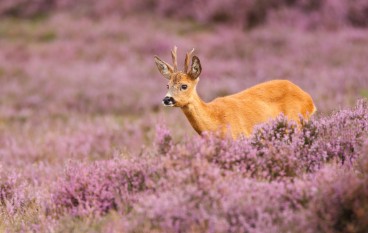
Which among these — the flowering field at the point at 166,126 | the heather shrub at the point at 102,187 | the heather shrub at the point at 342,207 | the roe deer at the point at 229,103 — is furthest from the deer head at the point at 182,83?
the heather shrub at the point at 342,207

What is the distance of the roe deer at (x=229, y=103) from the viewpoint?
19.2ft

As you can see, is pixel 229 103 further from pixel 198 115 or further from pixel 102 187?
pixel 102 187

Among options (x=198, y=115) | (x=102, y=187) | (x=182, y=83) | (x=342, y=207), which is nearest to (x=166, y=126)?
(x=198, y=115)

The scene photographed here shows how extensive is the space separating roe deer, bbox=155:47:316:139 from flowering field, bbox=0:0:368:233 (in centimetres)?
34

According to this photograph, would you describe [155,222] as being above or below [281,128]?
below

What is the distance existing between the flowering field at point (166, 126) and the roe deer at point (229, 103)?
34cm

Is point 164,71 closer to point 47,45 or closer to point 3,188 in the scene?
point 3,188

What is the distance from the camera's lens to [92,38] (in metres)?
19.1

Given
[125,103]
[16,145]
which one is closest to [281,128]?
[16,145]

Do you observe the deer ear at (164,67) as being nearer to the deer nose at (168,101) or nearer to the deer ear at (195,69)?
the deer ear at (195,69)

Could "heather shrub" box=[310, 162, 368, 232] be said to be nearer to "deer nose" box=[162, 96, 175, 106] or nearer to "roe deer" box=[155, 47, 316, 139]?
"roe deer" box=[155, 47, 316, 139]

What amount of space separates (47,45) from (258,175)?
15042 millimetres

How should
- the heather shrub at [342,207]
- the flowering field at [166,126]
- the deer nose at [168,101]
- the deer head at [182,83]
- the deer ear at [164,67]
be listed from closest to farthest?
the heather shrub at [342,207], the flowering field at [166,126], the deer nose at [168,101], the deer head at [182,83], the deer ear at [164,67]

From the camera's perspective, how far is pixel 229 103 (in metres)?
6.26
